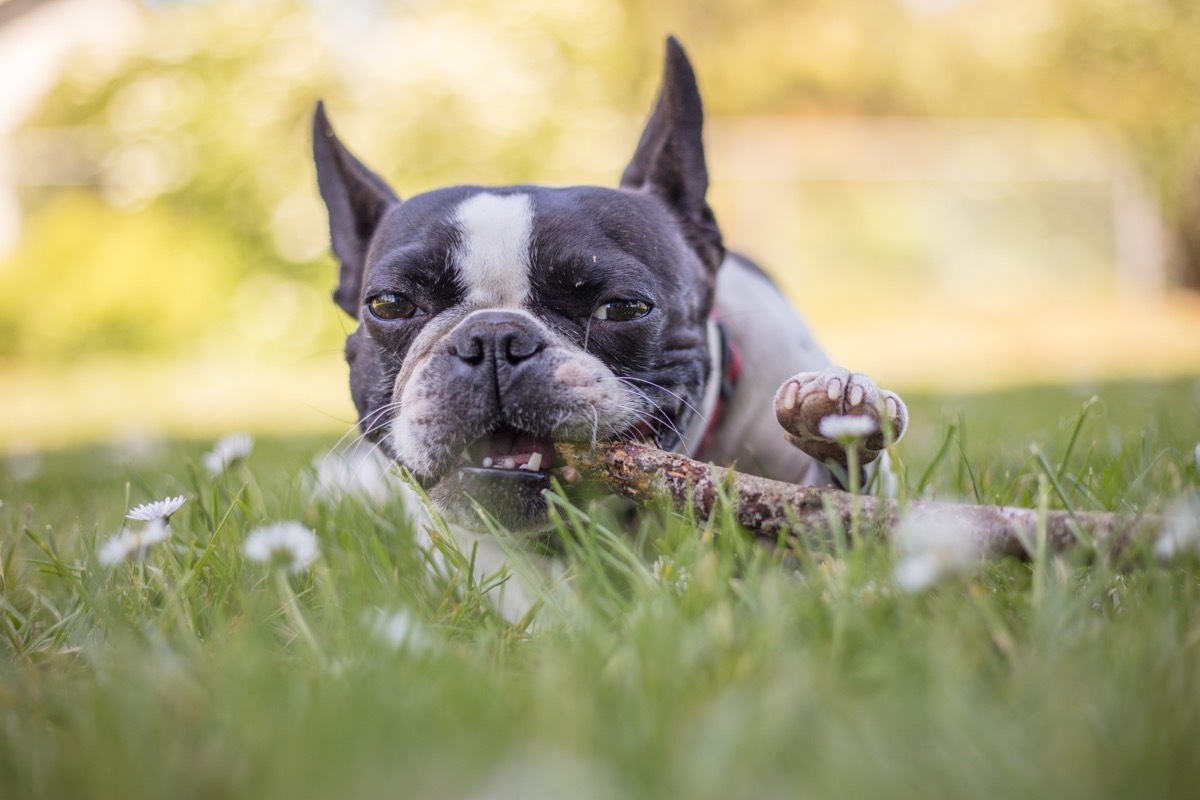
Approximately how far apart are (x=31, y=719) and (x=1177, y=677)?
54.0 inches

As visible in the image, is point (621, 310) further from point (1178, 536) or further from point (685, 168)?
point (1178, 536)

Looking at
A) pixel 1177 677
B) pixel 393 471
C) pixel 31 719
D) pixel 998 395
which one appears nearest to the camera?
pixel 1177 677

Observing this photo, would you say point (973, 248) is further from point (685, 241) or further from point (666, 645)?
point (666, 645)

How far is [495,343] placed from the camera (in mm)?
2055

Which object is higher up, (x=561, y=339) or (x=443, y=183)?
(x=443, y=183)

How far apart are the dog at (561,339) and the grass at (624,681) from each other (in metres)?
0.29

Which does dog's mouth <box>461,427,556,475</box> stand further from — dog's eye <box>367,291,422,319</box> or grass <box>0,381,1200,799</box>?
dog's eye <box>367,291,422,319</box>

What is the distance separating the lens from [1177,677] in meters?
1.13

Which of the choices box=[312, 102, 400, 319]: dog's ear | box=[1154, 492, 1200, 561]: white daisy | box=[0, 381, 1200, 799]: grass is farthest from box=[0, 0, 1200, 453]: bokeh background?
box=[1154, 492, 1200, 561]: white daisy

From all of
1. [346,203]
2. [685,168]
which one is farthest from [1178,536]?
[346,203]

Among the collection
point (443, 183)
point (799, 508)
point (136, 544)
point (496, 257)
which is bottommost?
point (136, 544)

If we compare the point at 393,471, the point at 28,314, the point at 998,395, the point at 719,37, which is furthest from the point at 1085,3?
the point at 393,471

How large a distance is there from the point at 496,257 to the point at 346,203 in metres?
0.78

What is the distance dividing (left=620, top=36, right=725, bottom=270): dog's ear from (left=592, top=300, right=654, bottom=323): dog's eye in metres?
0.54
